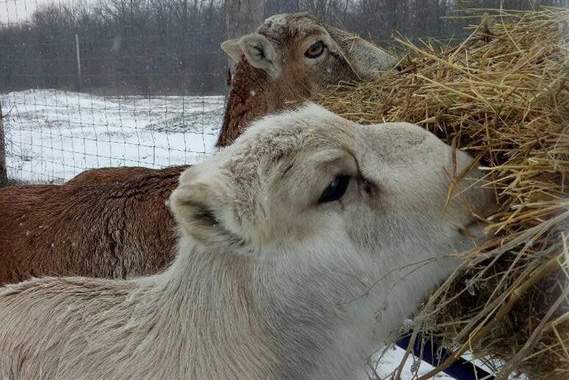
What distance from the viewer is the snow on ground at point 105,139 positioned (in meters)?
12.0

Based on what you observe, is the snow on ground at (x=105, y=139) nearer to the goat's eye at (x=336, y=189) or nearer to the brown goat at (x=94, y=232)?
the brown goat at (x=94, y=232)

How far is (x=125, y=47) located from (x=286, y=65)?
28.9 feet

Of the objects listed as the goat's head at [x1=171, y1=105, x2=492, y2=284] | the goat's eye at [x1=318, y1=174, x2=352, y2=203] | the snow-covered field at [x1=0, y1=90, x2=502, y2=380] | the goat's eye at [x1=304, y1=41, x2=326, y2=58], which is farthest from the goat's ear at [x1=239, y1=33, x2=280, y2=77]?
the snow-covered field at [x1=0, y1=90, x2=502, y2=380]

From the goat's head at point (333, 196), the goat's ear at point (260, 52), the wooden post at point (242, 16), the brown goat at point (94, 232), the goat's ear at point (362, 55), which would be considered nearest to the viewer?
the goat's head at point (333, 196)

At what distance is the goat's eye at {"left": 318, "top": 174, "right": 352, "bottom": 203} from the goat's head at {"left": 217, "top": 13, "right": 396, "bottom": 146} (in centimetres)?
313

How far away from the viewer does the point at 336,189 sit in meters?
2.39

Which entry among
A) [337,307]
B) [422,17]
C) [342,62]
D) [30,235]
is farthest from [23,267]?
[422,17]

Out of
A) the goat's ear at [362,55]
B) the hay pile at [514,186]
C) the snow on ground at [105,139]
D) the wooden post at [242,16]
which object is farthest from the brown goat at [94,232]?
the snow on ground at [105,139]

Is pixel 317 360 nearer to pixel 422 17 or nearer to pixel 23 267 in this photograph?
pixel 23 267

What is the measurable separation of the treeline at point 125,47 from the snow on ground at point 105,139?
484 millimetres

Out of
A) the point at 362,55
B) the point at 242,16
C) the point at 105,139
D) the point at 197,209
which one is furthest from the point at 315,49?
the point at 105,139

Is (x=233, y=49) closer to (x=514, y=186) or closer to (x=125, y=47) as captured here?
(x=514, y=186)

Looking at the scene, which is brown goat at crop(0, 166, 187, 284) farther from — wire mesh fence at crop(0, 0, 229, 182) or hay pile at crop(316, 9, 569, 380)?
wire mesh fence at crop(0, 0, 229, 182)

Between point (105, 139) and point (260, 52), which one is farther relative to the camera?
point (105, 139)
